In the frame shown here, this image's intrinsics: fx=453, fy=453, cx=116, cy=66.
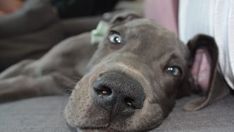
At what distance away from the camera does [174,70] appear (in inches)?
66.6

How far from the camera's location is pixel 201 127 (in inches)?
51.7

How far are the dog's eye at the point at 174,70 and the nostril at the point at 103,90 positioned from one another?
478 millimetres

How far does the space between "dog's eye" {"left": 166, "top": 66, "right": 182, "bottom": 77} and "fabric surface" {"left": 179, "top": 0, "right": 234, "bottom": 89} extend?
0.55 ft

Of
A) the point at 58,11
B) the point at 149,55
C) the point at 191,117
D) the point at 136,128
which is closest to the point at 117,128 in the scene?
the point at 136,128

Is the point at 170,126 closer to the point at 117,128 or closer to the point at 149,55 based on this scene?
the point at 117,128

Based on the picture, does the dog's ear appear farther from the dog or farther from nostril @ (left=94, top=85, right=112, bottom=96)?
nostril @ (left=94, top=85, right=112, bottom=96)

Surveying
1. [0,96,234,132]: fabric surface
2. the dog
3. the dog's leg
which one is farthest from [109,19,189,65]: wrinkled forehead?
the dog's leg

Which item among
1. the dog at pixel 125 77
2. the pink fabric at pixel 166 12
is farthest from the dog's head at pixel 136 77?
the pink fabric at pixel 166 12

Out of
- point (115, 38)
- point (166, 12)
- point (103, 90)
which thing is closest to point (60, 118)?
point (103, 90)

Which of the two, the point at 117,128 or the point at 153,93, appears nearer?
the point at 117,128

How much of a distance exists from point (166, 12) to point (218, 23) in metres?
0.66

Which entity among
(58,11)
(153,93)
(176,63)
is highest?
(153,93)

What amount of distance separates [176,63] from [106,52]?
266mm

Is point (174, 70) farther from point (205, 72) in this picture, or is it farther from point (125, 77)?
point (125, 77)
